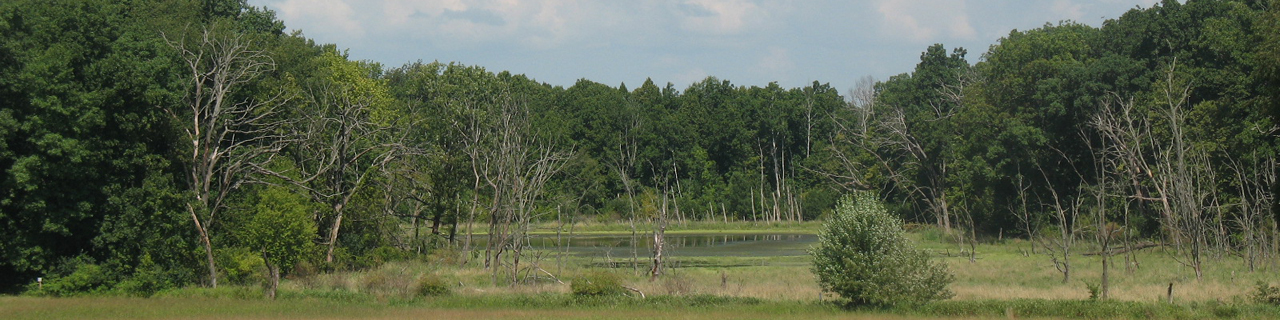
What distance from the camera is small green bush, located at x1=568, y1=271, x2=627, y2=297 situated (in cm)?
3291

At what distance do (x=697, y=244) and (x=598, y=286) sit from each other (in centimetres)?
3904

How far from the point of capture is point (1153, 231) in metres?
58.8

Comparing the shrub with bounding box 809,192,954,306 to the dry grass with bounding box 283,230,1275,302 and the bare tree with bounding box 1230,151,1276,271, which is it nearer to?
the dry grass with bounding box 283,230,1275,302

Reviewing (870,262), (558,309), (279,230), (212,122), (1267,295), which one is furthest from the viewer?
(212,122)

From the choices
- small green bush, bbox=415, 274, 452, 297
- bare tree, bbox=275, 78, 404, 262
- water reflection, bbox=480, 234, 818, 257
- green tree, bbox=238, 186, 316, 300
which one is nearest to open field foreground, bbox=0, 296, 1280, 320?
small green bush, bbox=415, 274, 452, 297

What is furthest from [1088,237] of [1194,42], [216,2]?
[216,2]

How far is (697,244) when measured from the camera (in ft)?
235

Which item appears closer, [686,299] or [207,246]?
[686,299]

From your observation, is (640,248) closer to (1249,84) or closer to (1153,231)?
(1153,231)

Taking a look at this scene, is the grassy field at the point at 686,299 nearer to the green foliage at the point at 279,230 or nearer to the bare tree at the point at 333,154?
the green foliage at the point at 279,230

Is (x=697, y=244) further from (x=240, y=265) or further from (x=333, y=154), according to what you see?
(x=240, y=265)

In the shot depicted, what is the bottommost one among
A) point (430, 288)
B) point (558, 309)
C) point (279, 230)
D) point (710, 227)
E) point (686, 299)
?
point (558, 309)

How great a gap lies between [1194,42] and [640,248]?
35363 millimetres

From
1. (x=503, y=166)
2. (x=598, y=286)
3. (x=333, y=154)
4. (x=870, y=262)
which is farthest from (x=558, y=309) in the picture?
(x=333, y=154)
